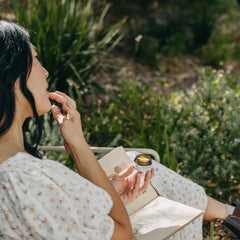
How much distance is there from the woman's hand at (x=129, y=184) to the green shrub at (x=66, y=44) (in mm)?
1594

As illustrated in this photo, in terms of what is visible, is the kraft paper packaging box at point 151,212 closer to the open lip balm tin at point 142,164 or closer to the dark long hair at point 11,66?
the open lip balm tin at point 142,164

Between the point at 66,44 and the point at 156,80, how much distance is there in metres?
1.25

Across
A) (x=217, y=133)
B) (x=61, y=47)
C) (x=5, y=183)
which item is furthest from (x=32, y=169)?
(x=61, y=47)

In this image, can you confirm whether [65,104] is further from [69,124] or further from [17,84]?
[17,84]

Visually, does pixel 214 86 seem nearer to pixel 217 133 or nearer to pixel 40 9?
pixel 217 133

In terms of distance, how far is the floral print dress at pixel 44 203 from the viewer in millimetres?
1062

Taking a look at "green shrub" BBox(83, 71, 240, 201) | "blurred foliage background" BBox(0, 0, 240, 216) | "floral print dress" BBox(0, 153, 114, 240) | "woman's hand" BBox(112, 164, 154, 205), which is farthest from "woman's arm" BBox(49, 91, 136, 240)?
"green shrub" BBox(83, 71, 240, 201)

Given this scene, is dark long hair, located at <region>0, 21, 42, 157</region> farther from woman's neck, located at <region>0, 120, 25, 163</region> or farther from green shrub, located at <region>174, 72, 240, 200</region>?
green shrub, located at <region>174, 72, 240, 200</region>

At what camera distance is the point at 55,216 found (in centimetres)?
109

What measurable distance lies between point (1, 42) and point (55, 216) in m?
0.66

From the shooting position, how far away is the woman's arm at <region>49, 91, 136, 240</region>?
1.25 m

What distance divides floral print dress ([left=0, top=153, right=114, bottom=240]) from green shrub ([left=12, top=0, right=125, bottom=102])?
Answer: 200cm

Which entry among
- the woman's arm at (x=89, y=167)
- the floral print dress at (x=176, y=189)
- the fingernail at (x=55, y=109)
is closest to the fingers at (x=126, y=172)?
the floral print dress at (x=176, y=189)

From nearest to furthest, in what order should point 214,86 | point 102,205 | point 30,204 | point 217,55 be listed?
point 30,204 → point 102,205 → point 214,86 → point 217,55
